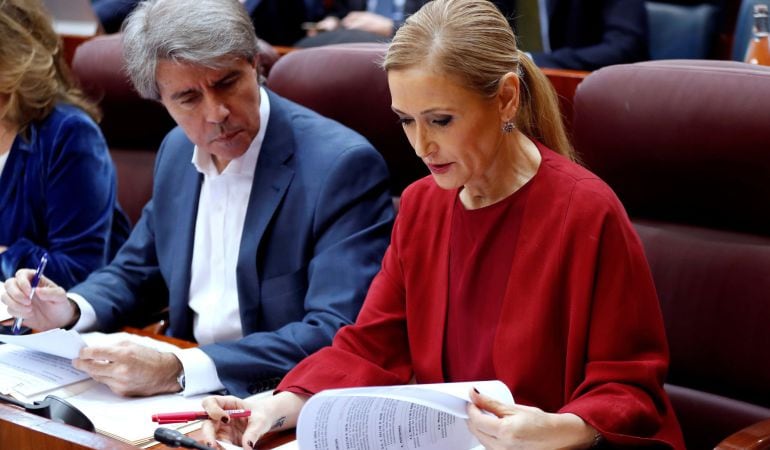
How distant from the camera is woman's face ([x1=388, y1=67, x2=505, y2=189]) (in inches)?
60.9

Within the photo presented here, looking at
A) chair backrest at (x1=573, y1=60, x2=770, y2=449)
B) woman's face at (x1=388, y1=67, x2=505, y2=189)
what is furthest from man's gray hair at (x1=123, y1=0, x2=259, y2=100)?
chair backrest at (x1=573, y1=60, x2=770, y2=449)

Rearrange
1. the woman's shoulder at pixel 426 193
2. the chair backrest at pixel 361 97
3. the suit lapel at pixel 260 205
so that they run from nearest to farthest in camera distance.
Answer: the woman's shoulder at pixel 426 193
the suit lapel at pixel 260 205
the chair backrest at pixel 361 97

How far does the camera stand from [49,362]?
193cm

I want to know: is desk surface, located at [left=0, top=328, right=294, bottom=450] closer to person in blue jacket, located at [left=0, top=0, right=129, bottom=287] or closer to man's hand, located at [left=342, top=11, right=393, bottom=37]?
person in blue jacket, located at [left=0, top=0, right=129, bottom=287]

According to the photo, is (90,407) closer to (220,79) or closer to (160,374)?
(160,374)

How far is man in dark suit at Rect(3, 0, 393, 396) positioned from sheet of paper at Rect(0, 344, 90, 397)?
6cm

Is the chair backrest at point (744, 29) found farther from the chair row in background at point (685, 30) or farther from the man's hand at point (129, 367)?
the man's hand at point (129, 367)

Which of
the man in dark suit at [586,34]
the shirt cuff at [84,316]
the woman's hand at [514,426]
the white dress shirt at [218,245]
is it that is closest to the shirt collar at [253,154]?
the white dress shirt at [218,245]

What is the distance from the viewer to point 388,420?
56.2 inches

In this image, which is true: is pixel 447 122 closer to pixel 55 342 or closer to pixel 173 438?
→ pixel 173 438

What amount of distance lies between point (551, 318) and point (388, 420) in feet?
0.99

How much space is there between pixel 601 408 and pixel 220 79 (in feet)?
3.27

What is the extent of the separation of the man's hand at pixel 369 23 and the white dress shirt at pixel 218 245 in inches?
67.6

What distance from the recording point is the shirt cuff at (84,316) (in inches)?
85.4
